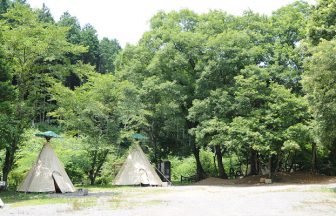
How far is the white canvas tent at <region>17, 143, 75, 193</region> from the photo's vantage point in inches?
834

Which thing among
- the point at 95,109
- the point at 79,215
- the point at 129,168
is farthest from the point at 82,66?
the point at 79,215

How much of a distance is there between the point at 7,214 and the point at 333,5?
19080 mm

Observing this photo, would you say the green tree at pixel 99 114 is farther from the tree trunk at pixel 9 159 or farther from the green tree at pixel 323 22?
the green tree at pixel 323 22

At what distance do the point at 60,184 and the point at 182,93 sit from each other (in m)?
13.5

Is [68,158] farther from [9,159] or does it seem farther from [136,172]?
[9,159]

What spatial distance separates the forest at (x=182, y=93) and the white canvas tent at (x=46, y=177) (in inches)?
75.2

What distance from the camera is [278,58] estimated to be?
30625 mm

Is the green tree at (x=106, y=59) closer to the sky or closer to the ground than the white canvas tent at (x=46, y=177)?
closer to the sky

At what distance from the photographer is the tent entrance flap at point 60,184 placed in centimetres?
2161

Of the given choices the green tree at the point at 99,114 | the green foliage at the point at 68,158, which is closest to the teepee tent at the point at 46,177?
the green tree at the point at 99,114

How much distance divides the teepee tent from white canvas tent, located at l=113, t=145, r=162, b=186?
6099mm

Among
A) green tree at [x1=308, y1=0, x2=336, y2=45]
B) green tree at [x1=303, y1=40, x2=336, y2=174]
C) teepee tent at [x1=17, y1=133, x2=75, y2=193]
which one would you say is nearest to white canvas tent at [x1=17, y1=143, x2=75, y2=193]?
teepee tent at [x1=17, y1=133, x2=75, y2=193]

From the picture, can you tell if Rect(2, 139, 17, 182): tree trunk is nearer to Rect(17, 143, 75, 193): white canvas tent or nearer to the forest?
the forest

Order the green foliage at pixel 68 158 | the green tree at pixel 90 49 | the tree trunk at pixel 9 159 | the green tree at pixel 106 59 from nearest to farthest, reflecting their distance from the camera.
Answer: the tree trunk at pixel 9 159
the green foliage at pixel 68 158
the green tree at pixel 90 49
the green tree at pixel 106 59
